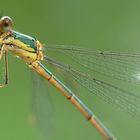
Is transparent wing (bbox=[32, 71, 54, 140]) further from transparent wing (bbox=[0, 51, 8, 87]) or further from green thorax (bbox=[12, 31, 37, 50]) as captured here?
transparent wing (bbox=[0, 51, 8, 87])

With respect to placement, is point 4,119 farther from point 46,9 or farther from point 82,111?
point 46,9

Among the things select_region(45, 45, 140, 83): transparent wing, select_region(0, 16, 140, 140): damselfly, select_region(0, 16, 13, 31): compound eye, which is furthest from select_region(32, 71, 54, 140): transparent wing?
select_region(0, 16, 13, 31): compound eye

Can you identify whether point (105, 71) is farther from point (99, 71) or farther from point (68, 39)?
point (68, 39)

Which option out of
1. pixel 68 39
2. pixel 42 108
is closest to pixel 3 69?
pixel 42 108

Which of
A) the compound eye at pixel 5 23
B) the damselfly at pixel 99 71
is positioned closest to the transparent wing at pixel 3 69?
the compound eye at pixel 5 23

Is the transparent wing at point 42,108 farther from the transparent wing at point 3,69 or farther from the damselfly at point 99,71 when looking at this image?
Answer: the transparent wing at point 3,69

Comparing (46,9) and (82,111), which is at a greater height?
(46,9)

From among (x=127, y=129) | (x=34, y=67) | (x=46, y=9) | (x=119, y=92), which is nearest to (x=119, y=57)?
(x=119, y=92)
